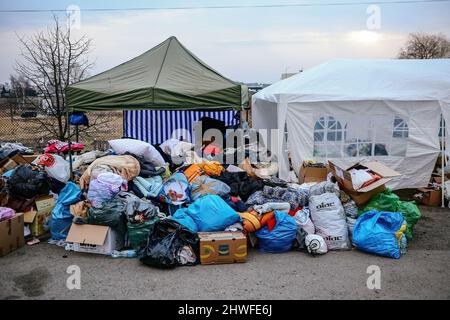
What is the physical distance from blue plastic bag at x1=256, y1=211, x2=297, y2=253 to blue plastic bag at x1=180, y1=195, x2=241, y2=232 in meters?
0.40

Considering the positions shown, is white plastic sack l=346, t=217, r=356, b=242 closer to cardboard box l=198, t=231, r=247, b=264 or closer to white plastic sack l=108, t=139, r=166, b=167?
cardboard box l=198, t=231, r=247, b=264

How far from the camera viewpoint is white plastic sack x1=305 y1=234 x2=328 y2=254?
4879 millimetres

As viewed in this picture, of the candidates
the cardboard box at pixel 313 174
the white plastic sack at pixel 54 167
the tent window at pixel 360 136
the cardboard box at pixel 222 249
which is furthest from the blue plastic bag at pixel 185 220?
the tent window at pixel 360 136

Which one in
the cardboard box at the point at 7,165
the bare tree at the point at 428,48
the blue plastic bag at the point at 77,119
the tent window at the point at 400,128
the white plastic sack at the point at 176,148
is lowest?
the cardboard box at the point at 7,165

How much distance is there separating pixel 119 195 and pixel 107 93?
1876mm

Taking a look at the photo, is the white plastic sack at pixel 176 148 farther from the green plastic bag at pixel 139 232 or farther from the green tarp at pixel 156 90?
the green plastic bag at pixel 139 232

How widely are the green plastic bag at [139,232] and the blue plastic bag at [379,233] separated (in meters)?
2.69

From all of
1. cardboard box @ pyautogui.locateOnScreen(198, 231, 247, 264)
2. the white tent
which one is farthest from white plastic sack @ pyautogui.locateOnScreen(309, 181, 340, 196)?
the white tent

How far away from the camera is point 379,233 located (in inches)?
190

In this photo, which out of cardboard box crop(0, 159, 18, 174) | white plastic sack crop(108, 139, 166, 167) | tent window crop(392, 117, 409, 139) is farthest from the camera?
tent window crop(392, 117, 409, 139)

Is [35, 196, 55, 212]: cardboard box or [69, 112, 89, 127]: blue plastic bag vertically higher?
[69, 112, 89, 127]: blue plastic bag

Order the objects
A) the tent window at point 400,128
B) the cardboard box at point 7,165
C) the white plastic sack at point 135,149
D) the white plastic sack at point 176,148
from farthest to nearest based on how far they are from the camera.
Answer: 1. the tent window at point 400,128
2. the white plastic sack at point 176,148
3. the cardboard box at point 7,165
4. the white plastic sack at point 135,149

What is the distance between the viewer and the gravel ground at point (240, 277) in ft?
12.7
